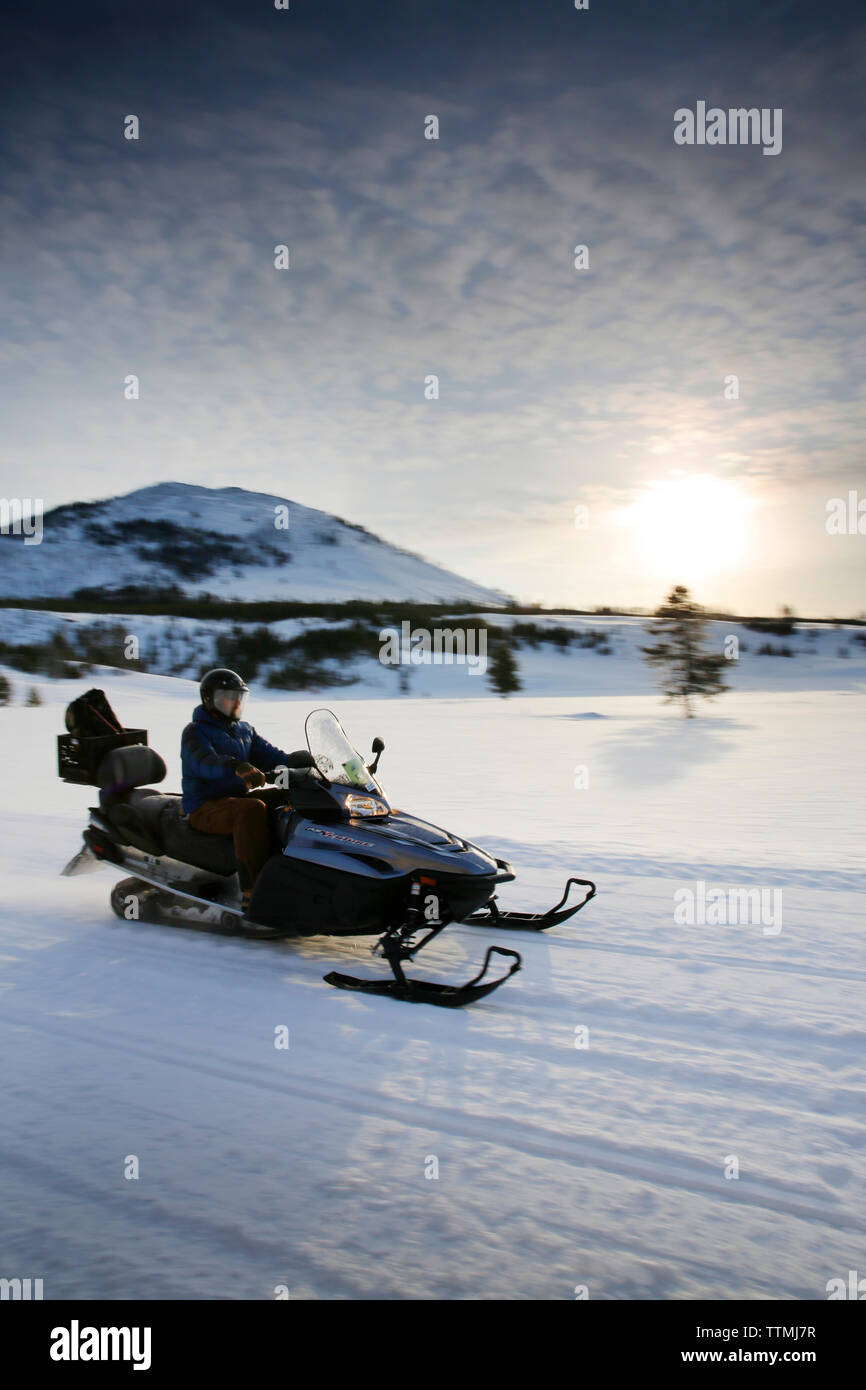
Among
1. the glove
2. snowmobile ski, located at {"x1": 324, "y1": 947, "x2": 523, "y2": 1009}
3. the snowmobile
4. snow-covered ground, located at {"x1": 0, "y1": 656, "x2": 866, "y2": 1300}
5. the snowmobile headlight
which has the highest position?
the glove

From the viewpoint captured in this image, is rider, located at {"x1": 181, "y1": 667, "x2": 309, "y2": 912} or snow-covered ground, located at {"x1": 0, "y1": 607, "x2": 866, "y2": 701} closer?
rider, located at {"x1": 181, "y1": 667, "x2": 309, "y2": 912}

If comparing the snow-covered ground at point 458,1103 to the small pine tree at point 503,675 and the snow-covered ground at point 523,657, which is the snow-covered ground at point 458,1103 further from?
the snow-covered ground at point 523,657

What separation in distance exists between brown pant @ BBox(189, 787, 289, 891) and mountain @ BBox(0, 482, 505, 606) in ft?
193

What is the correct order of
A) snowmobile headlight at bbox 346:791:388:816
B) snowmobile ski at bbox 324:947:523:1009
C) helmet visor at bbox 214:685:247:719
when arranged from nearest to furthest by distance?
1. snowmobile ski at bbox 324:947:523:1009
2. snowmobile headlight at bbox 346:791:388:816
3. helmet visor at bbox 214:685:247:719

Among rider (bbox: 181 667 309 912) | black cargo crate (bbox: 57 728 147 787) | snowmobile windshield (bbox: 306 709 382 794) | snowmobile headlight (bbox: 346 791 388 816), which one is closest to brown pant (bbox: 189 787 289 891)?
rider (bbox: 181 667 309 912)

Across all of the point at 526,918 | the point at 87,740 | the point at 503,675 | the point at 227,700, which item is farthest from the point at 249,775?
the point at 503,675

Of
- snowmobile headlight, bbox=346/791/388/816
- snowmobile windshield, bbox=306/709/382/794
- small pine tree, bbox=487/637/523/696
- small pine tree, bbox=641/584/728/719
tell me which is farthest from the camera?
small pine tree, bbox=487/637/523/696

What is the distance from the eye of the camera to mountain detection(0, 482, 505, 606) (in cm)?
6962

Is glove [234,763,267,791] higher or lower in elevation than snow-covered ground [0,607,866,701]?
lower

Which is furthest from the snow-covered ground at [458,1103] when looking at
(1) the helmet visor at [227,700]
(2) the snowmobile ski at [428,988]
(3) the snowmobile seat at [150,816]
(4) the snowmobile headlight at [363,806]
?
(1) the helmet visor at [227,700]

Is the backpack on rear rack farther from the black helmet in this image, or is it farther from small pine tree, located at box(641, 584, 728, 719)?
Answer: small pine tree, located at box(641, 584, 728, 719)

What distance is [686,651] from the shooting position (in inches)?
664

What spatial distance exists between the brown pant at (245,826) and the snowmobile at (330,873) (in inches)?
3.0
